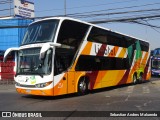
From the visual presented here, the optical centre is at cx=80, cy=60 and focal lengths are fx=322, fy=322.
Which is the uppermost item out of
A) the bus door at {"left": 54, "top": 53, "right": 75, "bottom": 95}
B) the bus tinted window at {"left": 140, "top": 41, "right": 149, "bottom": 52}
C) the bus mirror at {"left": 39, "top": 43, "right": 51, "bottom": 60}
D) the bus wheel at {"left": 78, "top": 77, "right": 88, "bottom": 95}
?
the bus tinted window at {"left": 140, "top": 41, "right": 149, "bottom": 52}

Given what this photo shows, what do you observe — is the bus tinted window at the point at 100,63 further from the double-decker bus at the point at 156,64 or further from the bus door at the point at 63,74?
the double-decker bus at the point at 156,64

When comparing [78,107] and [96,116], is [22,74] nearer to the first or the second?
[78,107]

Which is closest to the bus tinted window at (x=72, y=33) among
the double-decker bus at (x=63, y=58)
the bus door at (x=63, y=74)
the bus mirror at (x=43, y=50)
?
the double-decker bus at (x=63, y=58)

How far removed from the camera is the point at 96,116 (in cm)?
1019

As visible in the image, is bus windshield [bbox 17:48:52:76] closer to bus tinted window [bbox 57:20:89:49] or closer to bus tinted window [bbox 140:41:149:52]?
bus tinted window [bbox 57:20:89:49]

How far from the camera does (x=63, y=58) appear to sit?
15305 millimetres

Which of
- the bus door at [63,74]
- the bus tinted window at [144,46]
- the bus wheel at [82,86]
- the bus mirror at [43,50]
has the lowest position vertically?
the bus wheel at [82,86]

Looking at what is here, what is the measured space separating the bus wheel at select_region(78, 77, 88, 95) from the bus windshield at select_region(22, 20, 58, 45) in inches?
128

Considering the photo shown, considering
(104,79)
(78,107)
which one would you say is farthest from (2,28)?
(78,107)

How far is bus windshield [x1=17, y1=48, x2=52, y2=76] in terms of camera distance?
47.3ft

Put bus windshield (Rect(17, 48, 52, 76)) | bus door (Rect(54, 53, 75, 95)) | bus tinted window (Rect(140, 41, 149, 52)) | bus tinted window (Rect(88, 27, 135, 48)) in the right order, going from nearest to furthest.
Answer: bus windshield (Rect(17, 48, 52, 76)) → bus door (Rect(54, 53, 75, 95)) → bus tinted window (Rect(88, 27, 135, 48)) → bus tinted window (Rect(140, 41, 149, 52))

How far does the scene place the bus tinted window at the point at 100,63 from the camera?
16984 mm

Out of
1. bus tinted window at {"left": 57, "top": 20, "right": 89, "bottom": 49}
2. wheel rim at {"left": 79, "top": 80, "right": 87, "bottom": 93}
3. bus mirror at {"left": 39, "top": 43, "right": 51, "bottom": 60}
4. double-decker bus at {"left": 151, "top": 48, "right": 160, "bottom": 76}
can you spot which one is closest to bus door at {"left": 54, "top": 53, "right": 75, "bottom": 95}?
bus tinted window at {"left": 57, "top": 20, "right": 89, "bottom": 49}

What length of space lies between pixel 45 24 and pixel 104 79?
5.87 metres
